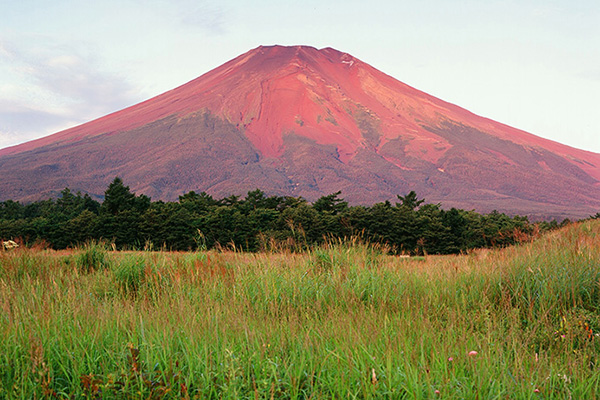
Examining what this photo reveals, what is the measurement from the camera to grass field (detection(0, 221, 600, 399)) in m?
3.15

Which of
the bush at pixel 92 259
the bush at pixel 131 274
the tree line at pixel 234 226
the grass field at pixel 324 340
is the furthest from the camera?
the tree line at pixel 234 226

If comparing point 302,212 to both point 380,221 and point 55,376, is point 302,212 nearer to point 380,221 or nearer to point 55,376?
point 380,221

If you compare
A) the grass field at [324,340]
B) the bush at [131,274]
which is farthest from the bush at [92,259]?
the grass field at [324,340]

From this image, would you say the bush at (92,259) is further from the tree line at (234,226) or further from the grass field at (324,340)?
the tree line at (234,226)

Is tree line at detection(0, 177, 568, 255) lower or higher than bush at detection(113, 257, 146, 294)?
lower

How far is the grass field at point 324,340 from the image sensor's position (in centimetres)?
315

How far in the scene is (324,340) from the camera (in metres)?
3.89

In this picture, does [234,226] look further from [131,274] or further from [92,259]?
[131,274]

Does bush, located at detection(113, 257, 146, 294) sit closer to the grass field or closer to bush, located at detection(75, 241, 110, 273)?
the grass field

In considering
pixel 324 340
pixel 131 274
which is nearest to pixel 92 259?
pixel 131 274

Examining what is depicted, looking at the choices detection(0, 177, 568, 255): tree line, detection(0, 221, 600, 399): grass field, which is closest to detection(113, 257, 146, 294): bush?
detection(0, 221, 600, 399): grass field

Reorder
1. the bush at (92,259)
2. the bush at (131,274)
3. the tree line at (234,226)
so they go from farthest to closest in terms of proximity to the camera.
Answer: the tree line at (234,226) → the bush at (92,259) → the bush at (131,274)

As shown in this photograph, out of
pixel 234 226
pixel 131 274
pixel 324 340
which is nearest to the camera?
pixel 324 340

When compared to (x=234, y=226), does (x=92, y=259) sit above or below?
above
